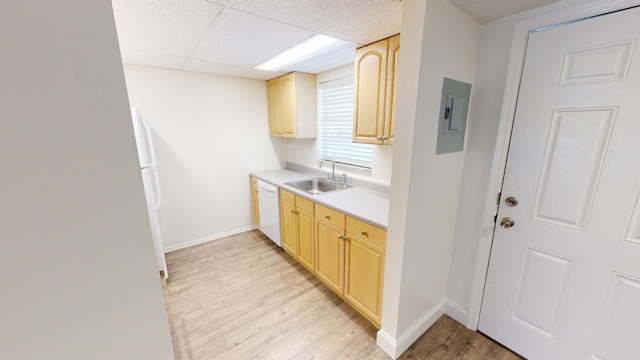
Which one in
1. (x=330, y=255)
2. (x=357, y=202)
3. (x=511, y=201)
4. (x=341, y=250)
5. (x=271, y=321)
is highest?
(x=511, y=201)

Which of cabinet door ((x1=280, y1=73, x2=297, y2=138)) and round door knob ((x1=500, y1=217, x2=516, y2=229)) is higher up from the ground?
cabinet door ((x1=280, y1=73, x2=297, y2=138))

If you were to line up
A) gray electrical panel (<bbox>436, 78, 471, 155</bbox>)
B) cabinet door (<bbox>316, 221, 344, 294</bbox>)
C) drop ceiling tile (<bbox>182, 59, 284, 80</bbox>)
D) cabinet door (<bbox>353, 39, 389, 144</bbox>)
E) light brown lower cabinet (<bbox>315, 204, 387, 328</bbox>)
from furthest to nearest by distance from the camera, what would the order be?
drop ceiling tile (<bbox>182, 59, 284, 80</bbox>) < cabinet door (<bbox>316, 221, 344, 294</bbox>) < cabinet door (<bbox>353, 39, 389, 144</bbox>) < light brown lower cabinet (<bbox>315, 204, 387, 328</bbox>) < gray electrical panel (<bbox>436, 78, 471, 155</bbox>)

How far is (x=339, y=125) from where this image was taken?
288 centimetres

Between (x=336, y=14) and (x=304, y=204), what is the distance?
1564 mm

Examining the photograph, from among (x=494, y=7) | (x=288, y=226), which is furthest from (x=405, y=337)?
(x=494, y=7)

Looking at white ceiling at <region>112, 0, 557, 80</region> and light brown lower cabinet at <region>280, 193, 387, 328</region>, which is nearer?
white ceiling at <region>112, 0, 557, 80</region>

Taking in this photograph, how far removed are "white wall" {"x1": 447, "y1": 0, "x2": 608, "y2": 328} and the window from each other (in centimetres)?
102

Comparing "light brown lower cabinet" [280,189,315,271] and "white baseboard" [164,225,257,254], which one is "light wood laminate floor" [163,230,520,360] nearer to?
"light brown lower cabinet" [280,189,315,271]

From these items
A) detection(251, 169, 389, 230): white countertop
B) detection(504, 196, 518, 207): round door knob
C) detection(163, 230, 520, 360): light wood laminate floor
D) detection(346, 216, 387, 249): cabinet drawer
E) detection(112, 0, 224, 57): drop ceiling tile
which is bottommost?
detection(163, 230, 520, 360): light wood laminate floor

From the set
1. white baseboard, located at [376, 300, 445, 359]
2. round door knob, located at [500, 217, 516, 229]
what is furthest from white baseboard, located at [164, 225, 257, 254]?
round door knob, located at [500, 217, 516, 229]

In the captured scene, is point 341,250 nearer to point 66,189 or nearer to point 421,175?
point 421,175

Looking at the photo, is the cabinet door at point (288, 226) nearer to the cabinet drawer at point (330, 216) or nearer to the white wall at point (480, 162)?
the cabinet drawer at point (330, 216)

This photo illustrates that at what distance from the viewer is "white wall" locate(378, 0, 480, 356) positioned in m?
1.26

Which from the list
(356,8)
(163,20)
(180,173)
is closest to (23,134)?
(163,20)
